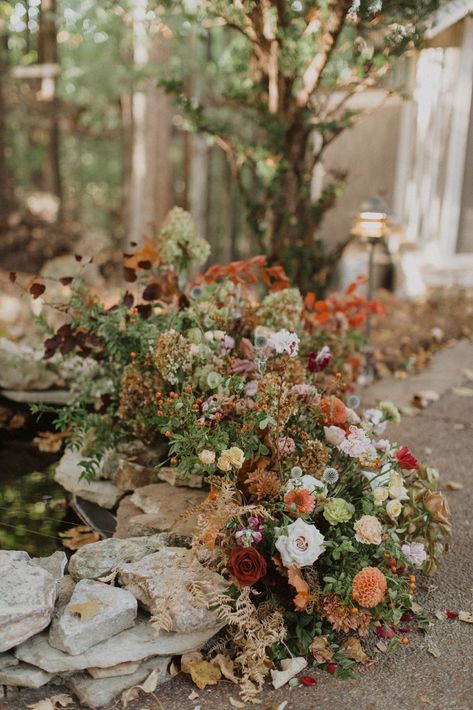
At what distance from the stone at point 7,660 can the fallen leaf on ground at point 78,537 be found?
1011 millimetres

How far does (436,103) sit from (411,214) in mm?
1643

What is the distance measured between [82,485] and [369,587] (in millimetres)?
2026

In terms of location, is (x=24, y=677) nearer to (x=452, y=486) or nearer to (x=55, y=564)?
(x=55, y=564)

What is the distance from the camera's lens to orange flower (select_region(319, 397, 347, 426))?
11.5ft

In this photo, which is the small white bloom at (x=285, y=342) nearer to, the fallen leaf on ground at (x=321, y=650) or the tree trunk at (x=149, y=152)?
Result: the fallen leaf on ground at (x=321, y=650)

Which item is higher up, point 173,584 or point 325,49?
point 325,49

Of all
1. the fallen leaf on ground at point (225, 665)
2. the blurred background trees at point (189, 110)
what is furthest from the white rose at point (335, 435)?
the blurred background trees at point (189, 110)

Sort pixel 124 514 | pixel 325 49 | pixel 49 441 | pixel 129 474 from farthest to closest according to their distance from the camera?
pixel 325 49 → pixel 49 441 → pixel 129 474 → pixel 124 514

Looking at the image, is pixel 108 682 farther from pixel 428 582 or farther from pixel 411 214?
pixel 411 214

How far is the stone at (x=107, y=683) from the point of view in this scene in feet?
8.68

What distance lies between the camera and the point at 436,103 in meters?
10.3

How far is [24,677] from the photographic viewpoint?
2.67m

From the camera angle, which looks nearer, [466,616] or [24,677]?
[24,677]

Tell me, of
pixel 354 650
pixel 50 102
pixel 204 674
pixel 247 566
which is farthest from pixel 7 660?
pixel 50 102
